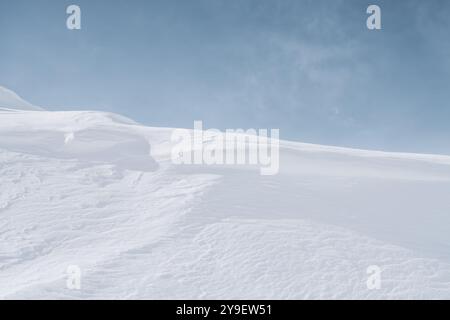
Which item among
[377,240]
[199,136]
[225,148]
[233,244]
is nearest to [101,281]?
A: [233,244]

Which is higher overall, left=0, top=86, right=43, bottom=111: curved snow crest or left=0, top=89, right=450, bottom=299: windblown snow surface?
left=0, top=86, right=43, bottom=111: curved snow crest

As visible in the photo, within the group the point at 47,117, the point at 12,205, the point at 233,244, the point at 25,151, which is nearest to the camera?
the point at 233,244

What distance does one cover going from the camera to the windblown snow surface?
3828 millimetres

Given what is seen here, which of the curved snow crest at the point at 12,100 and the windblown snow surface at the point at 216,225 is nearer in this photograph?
the windblown snow surface at the point at 216,225

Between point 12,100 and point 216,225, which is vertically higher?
point 12,100

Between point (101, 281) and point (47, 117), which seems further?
point (47, 117)

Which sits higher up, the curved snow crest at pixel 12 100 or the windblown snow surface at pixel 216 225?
the curved snow crest at pixel 12 100

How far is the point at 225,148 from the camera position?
310 inches

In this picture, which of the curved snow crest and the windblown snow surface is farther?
the curved snow crest

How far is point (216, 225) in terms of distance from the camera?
4988 mm

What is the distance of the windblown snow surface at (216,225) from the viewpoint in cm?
383
